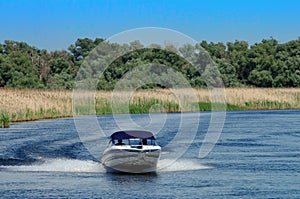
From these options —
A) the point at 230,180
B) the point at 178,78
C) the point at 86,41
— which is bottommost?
the point at 230,180

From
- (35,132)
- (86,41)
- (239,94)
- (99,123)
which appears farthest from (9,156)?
(86,41)

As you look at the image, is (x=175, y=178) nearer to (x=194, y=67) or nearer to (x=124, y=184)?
(x=124, y=184)

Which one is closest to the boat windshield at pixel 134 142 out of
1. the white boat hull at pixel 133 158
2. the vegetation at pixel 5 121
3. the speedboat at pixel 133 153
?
the speedboat at pixel 133 153

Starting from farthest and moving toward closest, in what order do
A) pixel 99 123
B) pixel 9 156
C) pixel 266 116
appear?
pixel 266 116 < pixel 99 123 < pixel 9 156

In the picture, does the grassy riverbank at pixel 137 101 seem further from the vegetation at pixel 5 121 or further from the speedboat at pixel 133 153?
the speedboat at pixel 133 153

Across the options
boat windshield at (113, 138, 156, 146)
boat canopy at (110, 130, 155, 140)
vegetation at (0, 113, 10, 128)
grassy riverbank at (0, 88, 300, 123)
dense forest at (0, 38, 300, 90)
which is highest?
dense forest at (0, 38, 300, 90)

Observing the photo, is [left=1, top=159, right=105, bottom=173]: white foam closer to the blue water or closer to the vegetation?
the blue water

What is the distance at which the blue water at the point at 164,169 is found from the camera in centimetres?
2123

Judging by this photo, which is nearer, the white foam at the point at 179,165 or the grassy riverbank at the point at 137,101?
the white foam at the point at 179,165

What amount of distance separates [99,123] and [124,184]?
84.5 ft

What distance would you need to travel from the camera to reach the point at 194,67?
85.4 meters

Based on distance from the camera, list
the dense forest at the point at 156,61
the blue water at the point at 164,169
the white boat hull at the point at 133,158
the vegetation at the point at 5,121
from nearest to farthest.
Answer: the blue water at the point at 164,169, the white boat hull at the point at 133,158, the vegetation at the point at 5,121, the dense forest at the point at 156,61

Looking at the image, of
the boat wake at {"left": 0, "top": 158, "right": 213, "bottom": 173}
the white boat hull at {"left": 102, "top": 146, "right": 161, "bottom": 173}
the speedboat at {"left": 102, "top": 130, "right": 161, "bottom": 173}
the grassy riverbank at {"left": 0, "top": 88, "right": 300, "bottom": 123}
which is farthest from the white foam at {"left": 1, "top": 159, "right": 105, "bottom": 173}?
the grassy riverbank at {"left": 0, "top": 88, "right": 300, "bottom": 123}

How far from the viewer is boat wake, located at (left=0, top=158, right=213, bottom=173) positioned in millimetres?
26391
